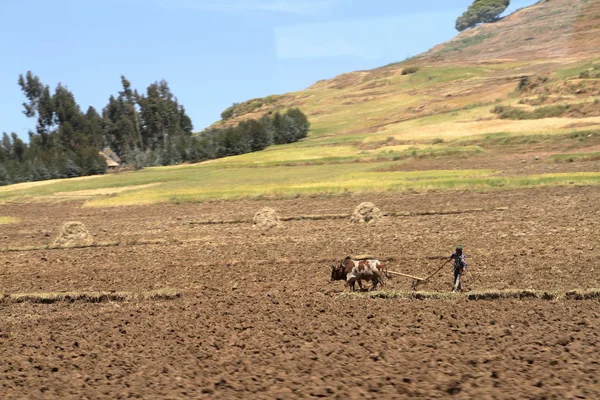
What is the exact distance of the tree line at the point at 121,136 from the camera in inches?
4176

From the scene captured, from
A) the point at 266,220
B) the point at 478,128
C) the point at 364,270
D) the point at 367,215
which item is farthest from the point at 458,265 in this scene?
the point at 478,128

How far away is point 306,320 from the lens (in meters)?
17.5

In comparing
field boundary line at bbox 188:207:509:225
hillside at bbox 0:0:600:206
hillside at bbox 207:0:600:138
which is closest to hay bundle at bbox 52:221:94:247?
field boundary line at bbox 188:207:509:225

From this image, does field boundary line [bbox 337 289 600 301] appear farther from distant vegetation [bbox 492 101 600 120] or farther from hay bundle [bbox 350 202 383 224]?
distant vegetation [bbox 492 101 600 120]

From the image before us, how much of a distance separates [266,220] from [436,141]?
46.9 metres

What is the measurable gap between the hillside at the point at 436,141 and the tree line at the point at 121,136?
5.66 meters

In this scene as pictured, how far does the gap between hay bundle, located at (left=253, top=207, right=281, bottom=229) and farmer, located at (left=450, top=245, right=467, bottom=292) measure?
1715 centimetres

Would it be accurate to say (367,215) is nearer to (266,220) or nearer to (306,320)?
(266,220)

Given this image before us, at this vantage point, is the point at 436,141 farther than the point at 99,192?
Yes

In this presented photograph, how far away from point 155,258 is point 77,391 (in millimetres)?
16084

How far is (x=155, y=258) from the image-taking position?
28.9m

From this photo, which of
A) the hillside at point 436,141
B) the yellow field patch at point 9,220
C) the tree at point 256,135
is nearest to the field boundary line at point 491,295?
the hillside at point 436,141

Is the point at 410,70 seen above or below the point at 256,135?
above

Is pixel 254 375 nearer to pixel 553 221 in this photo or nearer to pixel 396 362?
pixel 396 362
